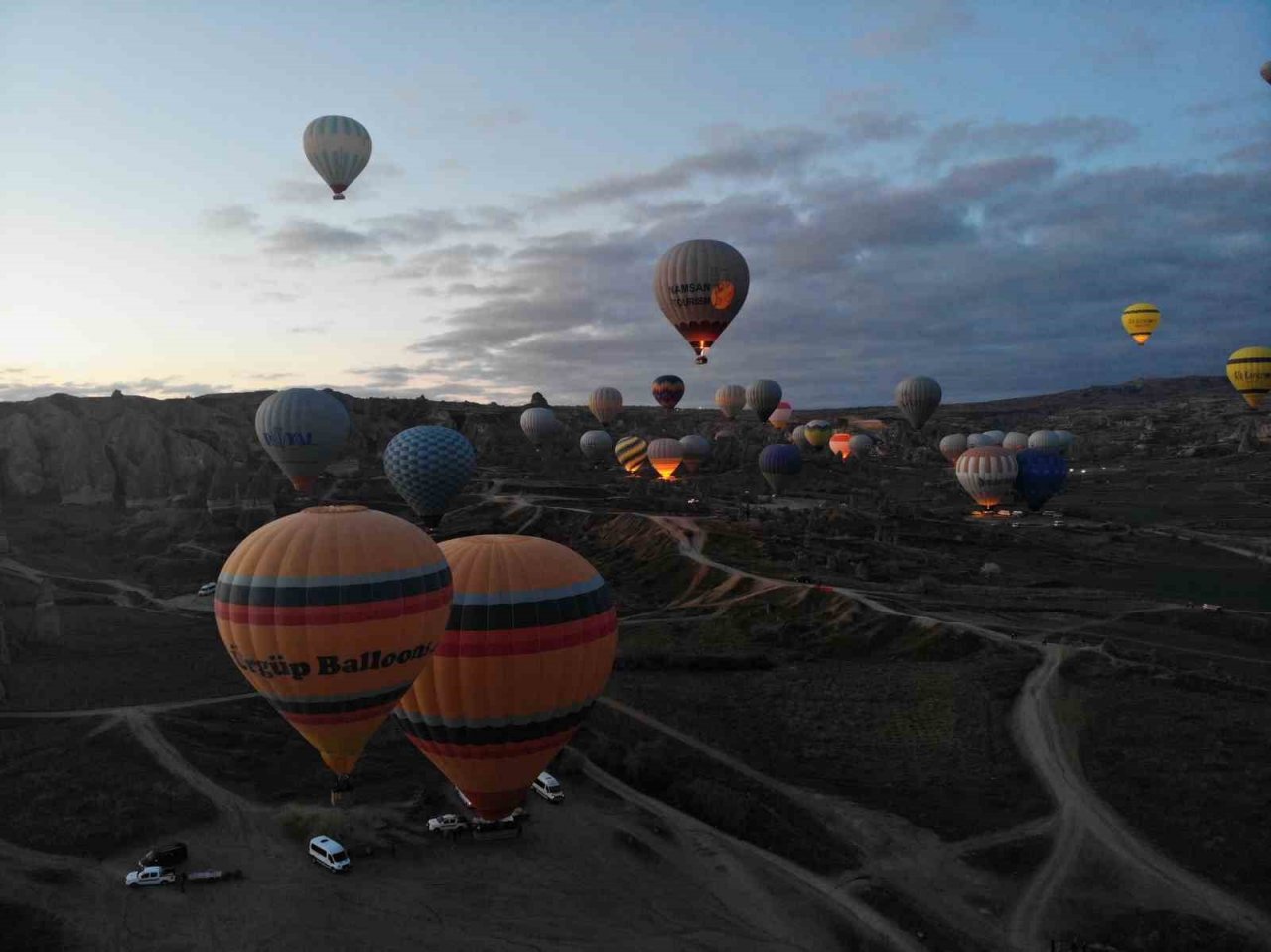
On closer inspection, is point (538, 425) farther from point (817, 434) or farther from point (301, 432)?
point (301, 432)

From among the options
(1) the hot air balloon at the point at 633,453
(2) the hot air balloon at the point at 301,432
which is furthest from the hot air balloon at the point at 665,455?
(2) the hot air balloon at the point at 301,432

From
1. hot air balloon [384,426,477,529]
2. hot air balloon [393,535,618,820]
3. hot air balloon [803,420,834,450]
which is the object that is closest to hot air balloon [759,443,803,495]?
hot air balloon [384,426,477,529]

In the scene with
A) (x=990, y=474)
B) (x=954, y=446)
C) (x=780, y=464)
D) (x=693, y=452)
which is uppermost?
(x=693, y=452)

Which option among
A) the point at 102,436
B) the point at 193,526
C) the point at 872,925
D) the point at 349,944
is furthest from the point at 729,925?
the point at 102,436

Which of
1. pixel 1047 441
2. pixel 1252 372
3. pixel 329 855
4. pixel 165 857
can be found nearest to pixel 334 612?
pixel 329 855

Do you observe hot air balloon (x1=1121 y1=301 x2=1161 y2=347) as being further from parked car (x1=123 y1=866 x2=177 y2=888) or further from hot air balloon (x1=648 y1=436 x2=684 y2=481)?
parked car (x1=123 y1=866 x2=177 y2=888)
